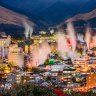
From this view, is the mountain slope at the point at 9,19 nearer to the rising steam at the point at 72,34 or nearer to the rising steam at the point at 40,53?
the rising steam at the point at 72,34

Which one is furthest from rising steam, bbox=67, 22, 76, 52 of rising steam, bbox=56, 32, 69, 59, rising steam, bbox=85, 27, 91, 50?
rising steam, bbox=85, 27, 91, 50

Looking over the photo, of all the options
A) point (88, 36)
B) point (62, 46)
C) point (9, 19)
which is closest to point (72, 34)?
point (88, 36)

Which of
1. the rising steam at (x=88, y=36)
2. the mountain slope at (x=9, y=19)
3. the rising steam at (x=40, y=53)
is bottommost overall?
the rising steam at (x=40, y=53)

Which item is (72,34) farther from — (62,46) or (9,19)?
(9,19)

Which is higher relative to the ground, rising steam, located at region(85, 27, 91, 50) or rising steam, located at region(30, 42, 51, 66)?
rising steam, located at region(85, 27, 91, 50)

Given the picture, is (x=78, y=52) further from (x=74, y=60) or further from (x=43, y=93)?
(x=43, y=93)

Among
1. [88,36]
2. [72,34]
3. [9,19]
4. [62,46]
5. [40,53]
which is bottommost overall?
[40,53]

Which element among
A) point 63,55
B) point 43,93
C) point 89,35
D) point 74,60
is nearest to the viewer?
point 43,93

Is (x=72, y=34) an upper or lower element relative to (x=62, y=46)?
upper

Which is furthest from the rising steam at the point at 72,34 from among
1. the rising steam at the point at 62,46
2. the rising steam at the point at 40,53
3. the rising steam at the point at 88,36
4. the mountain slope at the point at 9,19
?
the mountain slope at the point at 9,19

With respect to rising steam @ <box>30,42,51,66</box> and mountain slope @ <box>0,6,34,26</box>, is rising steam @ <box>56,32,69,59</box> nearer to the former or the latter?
rising steam @ <box>30,42,51,66</box>

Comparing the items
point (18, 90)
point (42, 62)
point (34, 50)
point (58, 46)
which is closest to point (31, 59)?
point (42, 62)
